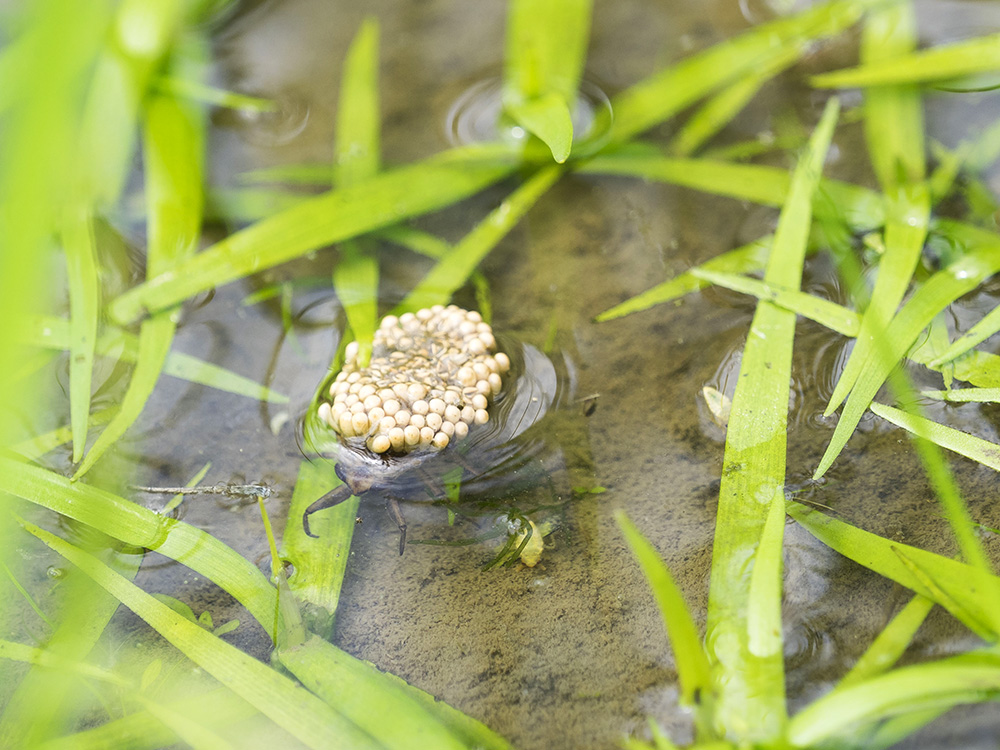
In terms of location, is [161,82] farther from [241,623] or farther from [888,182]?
[888,182]

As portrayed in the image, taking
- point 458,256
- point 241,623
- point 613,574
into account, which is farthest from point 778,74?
point 241,623

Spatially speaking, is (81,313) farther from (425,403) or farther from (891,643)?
(891,643)

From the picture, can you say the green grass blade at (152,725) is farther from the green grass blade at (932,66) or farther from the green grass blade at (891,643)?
the green grass blade at (932,66)

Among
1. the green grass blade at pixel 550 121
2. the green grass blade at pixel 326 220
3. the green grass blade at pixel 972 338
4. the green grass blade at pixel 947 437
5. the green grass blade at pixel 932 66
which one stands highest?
the green grass blade at pixel 550 121

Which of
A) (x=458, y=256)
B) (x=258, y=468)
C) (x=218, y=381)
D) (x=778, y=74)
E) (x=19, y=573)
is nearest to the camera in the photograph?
(x=19, y=573)

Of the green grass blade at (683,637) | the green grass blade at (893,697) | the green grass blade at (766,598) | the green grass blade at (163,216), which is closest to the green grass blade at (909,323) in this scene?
the green grass blade at (766,598)

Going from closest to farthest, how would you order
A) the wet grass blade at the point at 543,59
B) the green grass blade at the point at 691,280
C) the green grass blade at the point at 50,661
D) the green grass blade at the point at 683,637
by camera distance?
the green grass blade at the point at 683,637
the green grass blade at the point at 50,661
the green grass blade at the point at 691,280
the wet grass blade at the point at 543,59

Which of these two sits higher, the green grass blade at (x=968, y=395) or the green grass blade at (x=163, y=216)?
the green grass blade at (x=163, y=216)
